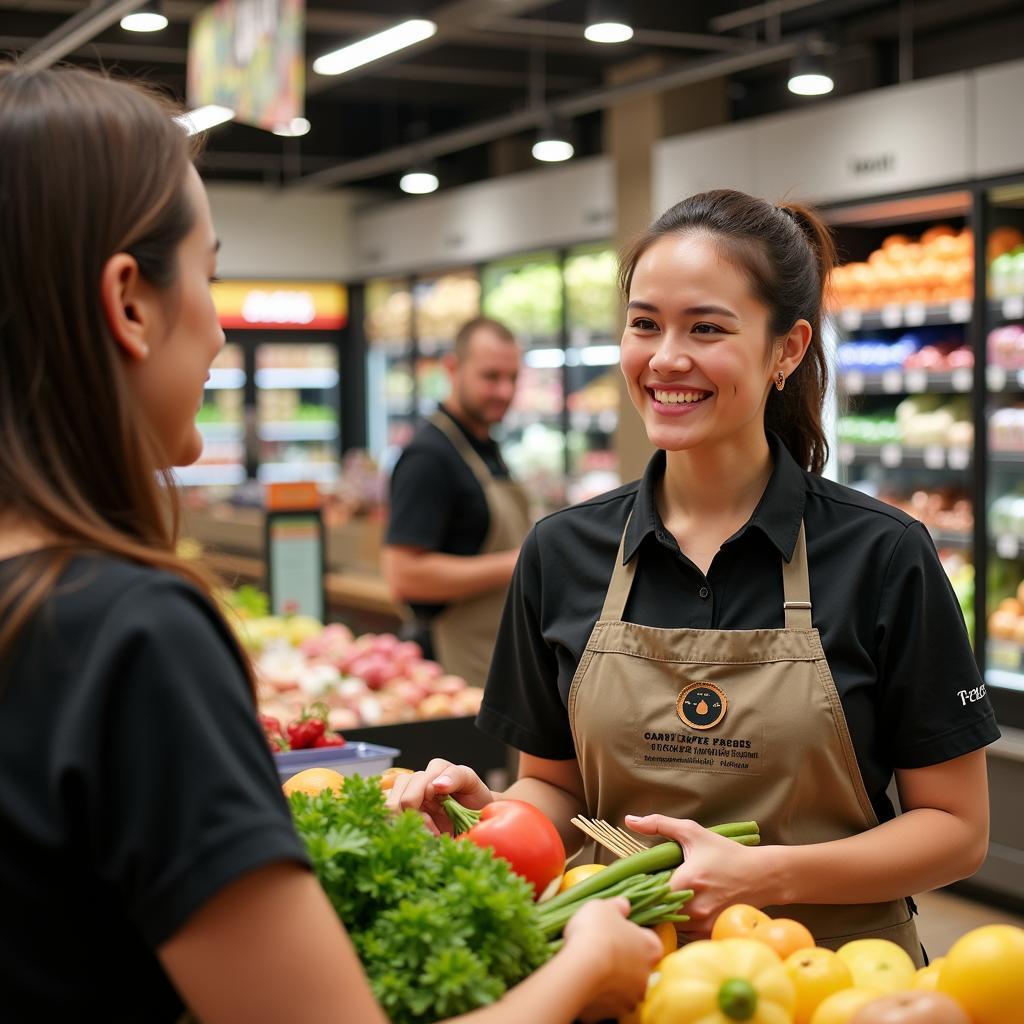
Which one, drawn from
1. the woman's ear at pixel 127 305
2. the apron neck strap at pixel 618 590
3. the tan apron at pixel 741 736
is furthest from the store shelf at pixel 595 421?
the woman's ear at pixel 127 305

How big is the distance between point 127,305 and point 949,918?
4.57 m

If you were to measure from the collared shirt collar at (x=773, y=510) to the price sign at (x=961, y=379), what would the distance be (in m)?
3.56

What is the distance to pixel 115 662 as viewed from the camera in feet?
2.91

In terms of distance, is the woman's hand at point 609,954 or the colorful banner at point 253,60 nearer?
the woman's hand at point 609,954

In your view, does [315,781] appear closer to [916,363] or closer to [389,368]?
[916,363]

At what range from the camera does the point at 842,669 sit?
186 centimetres

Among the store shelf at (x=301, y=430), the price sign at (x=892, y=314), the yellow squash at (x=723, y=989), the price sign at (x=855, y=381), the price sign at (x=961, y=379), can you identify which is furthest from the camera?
the store shelf at (x=301, y=430)

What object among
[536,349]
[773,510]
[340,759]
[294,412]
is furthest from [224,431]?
[773,510]

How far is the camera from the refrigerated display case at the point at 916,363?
5.49 meters

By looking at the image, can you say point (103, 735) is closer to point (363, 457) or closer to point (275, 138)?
point (363, 457)

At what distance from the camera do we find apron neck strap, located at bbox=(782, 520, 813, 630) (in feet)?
6.19

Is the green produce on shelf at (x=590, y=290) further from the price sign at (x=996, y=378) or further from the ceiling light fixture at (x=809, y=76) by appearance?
the price sign at (x=996, y=378)

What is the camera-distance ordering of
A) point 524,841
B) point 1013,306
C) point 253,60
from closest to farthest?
point 524,841 → point 253,60 → point 1013,306

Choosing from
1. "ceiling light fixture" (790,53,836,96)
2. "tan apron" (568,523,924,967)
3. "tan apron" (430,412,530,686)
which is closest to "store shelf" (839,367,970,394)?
"ceiling light fixture" (790,53,836,96)
